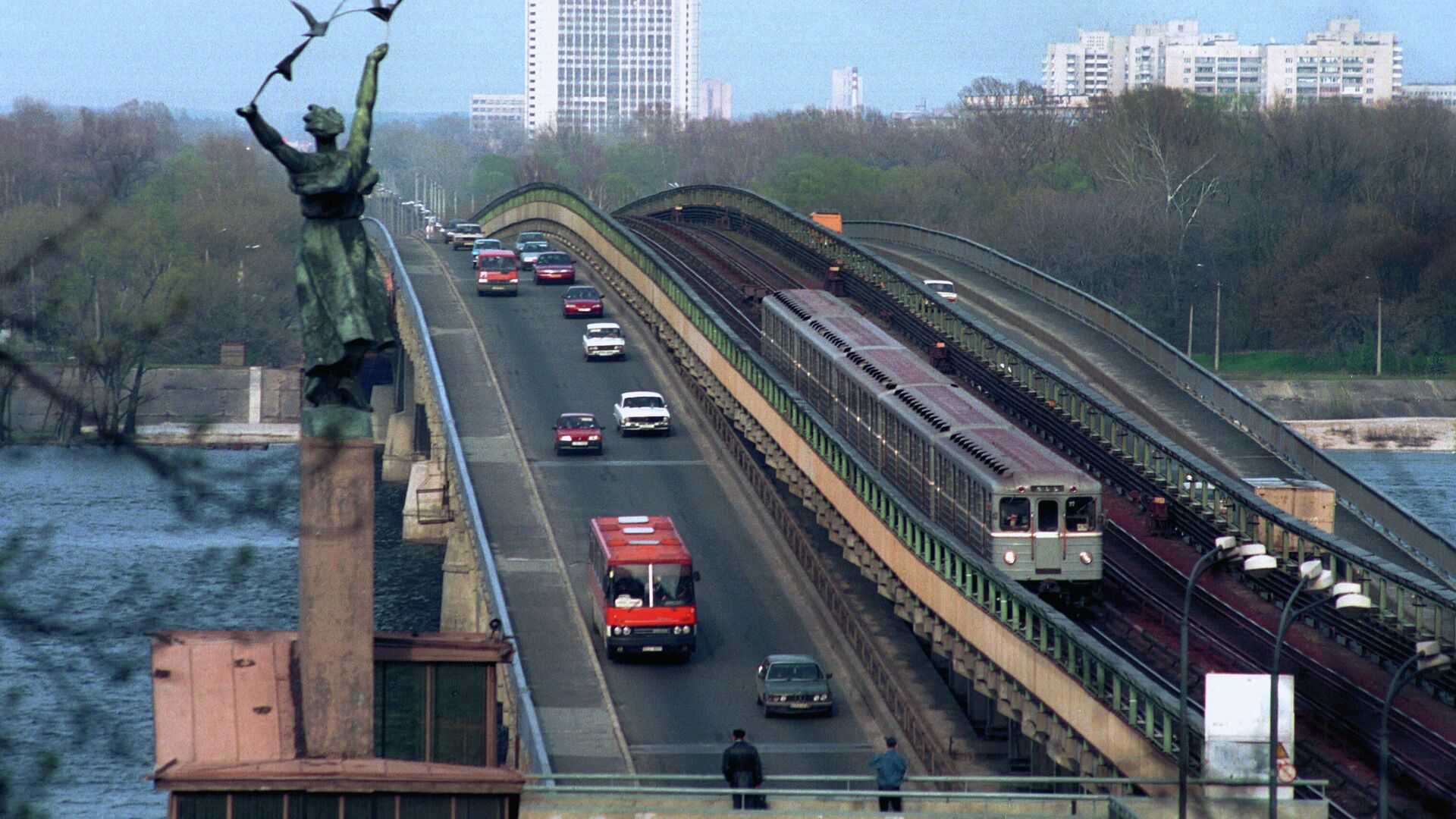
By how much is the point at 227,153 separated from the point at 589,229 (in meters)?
68.7

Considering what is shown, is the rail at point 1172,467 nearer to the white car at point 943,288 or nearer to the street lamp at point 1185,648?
the white car at point 943,288

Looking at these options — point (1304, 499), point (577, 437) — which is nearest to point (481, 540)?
point (577, 437)

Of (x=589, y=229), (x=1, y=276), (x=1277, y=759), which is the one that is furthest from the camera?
(x=589, y=229)

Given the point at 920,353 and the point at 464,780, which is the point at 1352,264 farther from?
the point at 464,780

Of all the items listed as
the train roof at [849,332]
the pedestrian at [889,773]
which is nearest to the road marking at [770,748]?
the pedestrian at [889,773]

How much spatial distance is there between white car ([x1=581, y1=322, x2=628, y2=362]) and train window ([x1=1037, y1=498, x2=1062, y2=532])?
38.2 metres

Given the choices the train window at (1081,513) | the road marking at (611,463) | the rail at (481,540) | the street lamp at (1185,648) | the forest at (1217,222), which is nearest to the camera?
the street lamp at (1185,648)

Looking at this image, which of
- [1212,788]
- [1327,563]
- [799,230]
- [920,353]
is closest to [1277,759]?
[1212,788]

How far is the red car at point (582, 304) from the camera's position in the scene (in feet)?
270

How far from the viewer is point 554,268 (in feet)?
301

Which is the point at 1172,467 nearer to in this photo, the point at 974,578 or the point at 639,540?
the point at 974,578

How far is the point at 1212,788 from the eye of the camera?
78.8 feet

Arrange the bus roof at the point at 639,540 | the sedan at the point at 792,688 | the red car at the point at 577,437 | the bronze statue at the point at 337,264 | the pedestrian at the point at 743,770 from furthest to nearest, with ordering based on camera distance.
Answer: the red car at the point at 577,437
the bus roof at the point at 639,540
the sedan at the point at 792,688
the pedestrian at the point at 743,770
the bronze statue at the point at 337,264

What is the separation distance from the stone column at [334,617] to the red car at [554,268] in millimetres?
75001
